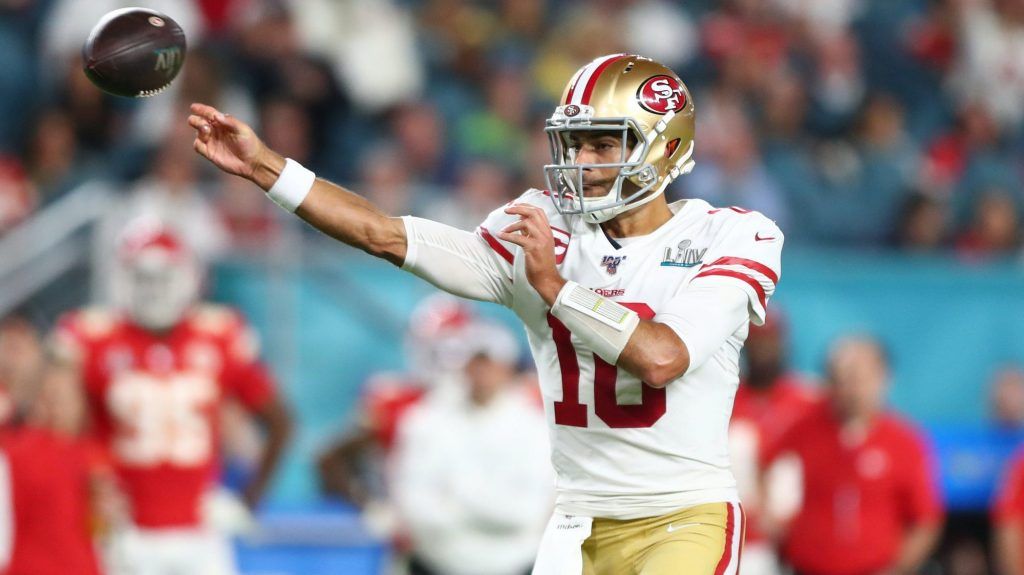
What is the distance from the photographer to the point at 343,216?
4031 millimetres

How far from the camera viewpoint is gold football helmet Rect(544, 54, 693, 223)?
4.11 metres

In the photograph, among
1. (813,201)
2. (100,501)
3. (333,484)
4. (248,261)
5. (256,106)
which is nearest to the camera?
(100,501)

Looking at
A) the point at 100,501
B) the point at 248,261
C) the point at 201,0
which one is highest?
the point at 201,0

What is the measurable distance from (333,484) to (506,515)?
127 cm

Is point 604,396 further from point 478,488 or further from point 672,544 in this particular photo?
point 478,488

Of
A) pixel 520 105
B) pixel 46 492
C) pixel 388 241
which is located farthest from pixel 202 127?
pixel 520 105

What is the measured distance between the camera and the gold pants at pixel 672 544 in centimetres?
399

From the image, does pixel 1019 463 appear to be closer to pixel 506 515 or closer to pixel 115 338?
pixel 506 515

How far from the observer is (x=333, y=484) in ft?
26.6

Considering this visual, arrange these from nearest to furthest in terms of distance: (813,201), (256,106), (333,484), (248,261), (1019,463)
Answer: (1019,463) < (333,484) < (248,261) < (256,106) < (813,201)

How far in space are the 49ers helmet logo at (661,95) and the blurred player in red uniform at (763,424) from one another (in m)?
3.26

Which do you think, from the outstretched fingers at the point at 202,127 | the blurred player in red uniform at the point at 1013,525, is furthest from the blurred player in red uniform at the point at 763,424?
the outstretched fingers at the point at 202,127

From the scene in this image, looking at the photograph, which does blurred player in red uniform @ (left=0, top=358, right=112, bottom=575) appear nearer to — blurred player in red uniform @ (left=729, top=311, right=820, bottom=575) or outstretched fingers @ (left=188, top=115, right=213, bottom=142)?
blurred player in red uniform @ (left=729, top=311, right=820, bottom=575)

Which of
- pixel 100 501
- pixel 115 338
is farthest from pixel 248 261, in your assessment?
pixel 100 501
